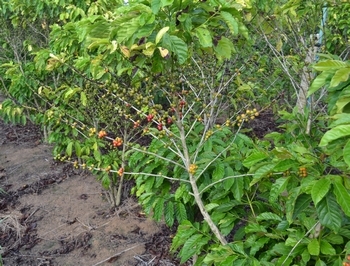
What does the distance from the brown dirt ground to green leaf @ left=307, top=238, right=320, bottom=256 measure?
4.73 feet

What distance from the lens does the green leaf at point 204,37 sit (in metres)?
1.58

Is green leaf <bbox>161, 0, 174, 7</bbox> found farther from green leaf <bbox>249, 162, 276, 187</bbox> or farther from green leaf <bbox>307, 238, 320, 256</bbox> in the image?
green leaf <bbox>307, 238, 320, 256</bbox>

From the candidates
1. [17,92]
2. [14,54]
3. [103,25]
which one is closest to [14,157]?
[17,92]

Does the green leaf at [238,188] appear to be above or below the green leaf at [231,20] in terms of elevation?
below

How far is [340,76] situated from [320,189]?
43 centimetres

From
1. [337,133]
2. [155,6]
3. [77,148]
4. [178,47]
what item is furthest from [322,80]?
[77,148]

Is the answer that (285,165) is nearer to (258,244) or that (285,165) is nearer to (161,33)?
(258,244)

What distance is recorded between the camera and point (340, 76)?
1302 mm

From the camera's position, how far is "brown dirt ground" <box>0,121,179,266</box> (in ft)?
10.0

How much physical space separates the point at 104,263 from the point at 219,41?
2076 millimetres

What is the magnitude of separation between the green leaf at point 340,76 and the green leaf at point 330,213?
1.59 feet

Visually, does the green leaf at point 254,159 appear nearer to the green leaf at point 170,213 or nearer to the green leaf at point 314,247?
the green leaf at point 314,247

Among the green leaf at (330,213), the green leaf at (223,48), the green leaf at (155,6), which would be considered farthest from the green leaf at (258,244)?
the green leaf at (155,6)

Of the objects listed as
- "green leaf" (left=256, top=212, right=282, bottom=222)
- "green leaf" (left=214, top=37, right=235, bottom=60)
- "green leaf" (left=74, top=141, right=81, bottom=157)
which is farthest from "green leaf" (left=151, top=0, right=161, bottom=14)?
"green leaf" (left=74, top=141, right=81, bottom=157)
